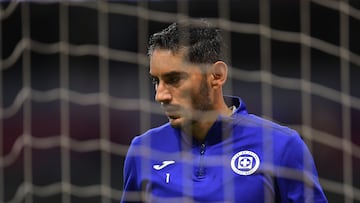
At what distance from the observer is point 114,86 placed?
508 cm

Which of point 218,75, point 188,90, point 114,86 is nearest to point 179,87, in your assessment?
point 188,90

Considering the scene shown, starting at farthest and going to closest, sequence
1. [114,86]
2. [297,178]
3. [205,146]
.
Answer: [114,86] < [205,146] < [297,178]

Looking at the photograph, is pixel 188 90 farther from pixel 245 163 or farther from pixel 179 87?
pixel 245 163

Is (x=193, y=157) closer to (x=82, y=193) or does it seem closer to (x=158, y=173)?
(x=158, y=173)

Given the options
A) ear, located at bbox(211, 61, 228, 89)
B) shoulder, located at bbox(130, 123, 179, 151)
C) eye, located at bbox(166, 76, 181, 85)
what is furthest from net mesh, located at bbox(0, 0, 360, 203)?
eye, located at bbox(166, 76, 181, 85)

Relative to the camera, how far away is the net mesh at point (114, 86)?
4668mm

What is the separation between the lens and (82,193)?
196 inches

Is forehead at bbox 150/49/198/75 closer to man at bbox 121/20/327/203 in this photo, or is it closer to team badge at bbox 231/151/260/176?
man at bbox 121/20/327/203

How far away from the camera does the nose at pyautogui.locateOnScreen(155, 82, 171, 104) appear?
7.59 feet

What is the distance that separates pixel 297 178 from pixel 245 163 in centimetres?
16

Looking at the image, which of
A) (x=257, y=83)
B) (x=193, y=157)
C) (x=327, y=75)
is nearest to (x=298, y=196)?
(x=193, y=157)

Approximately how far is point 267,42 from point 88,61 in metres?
1.02

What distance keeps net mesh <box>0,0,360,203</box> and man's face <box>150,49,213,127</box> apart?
2.04 meters

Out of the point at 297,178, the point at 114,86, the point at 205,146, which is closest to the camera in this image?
the point at 297,178
